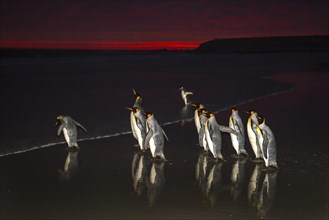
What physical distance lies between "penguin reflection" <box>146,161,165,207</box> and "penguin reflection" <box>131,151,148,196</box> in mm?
72

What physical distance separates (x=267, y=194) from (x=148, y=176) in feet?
4.80

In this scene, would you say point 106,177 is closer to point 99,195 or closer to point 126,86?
point 99,195

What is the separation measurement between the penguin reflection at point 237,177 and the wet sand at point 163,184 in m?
0.01

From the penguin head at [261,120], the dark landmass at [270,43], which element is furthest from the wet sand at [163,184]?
the dark landmass at [270,43]

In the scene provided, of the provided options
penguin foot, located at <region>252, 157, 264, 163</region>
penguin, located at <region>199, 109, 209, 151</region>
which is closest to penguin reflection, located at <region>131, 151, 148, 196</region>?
→ penguin, located at <region>199, 109, 209, 151</region>

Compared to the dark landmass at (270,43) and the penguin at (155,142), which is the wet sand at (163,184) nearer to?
the penguin at (155,142)

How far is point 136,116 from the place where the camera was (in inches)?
334

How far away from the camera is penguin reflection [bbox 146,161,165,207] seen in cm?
606

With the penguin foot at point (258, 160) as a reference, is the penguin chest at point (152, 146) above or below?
above

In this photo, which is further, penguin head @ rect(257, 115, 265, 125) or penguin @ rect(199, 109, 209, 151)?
penguin @ rect(199, 109, 209, 151)

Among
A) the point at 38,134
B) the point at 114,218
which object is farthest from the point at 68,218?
the point at 38,134

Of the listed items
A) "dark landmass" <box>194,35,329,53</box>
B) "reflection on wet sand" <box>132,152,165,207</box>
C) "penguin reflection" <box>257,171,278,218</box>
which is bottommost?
"penguin reflection" <box>257,171,278,218</box>

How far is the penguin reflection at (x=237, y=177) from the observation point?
6219 millimetres

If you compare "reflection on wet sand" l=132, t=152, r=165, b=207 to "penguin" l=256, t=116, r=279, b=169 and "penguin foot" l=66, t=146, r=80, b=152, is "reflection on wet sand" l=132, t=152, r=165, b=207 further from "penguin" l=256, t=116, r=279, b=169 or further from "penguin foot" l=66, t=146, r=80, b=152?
"penguin" l=256, t=116, r=279, b=169
